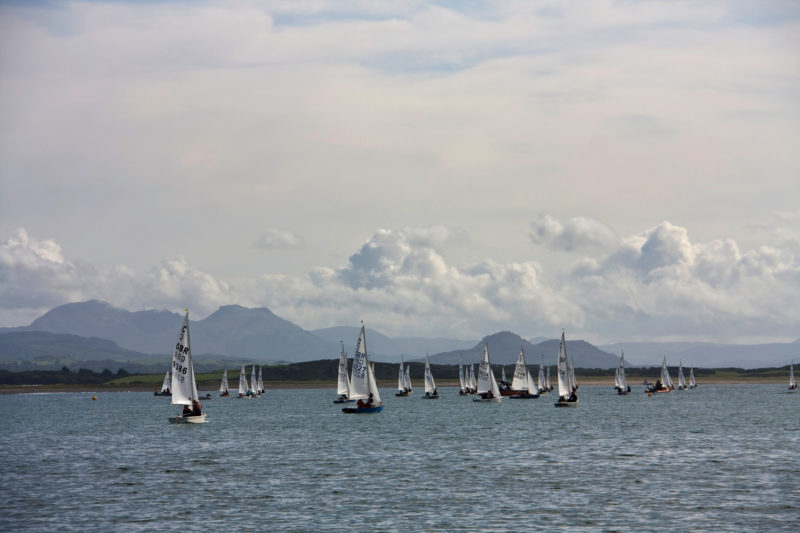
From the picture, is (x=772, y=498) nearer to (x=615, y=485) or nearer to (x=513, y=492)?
(x=615, y=485)

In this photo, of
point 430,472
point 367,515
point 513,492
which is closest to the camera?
point 367,515

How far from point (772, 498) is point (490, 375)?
5364 inches

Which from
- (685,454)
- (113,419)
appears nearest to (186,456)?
(685,454)

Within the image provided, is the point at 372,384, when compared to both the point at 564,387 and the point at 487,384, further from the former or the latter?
the point at 487,384

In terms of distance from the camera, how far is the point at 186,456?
275ft

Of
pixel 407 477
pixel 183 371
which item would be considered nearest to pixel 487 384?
pixel 183 371

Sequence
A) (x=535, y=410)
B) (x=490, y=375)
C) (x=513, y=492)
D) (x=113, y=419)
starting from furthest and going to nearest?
(x=490, y=375) < (x=535, y=410) < (x=113, y=419) < (x=513, y=492)

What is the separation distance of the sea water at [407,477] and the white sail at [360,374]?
10565 millimetres

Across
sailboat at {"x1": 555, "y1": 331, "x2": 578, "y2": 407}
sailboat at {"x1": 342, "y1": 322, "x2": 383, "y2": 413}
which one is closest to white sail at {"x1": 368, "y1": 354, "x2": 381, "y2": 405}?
sailboat at {"x1": 342, "y1": 322, "x2": 383, "y2": 413}

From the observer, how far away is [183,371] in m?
104

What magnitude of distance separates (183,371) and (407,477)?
Result: 43278mm

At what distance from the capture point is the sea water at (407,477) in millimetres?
50719

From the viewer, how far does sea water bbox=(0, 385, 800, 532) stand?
50.7m

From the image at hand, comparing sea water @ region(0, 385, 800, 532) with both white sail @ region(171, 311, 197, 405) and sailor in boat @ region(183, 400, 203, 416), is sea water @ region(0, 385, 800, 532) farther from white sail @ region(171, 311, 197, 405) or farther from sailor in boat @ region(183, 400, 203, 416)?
white sail @ region(171, 311, 197, 405)
